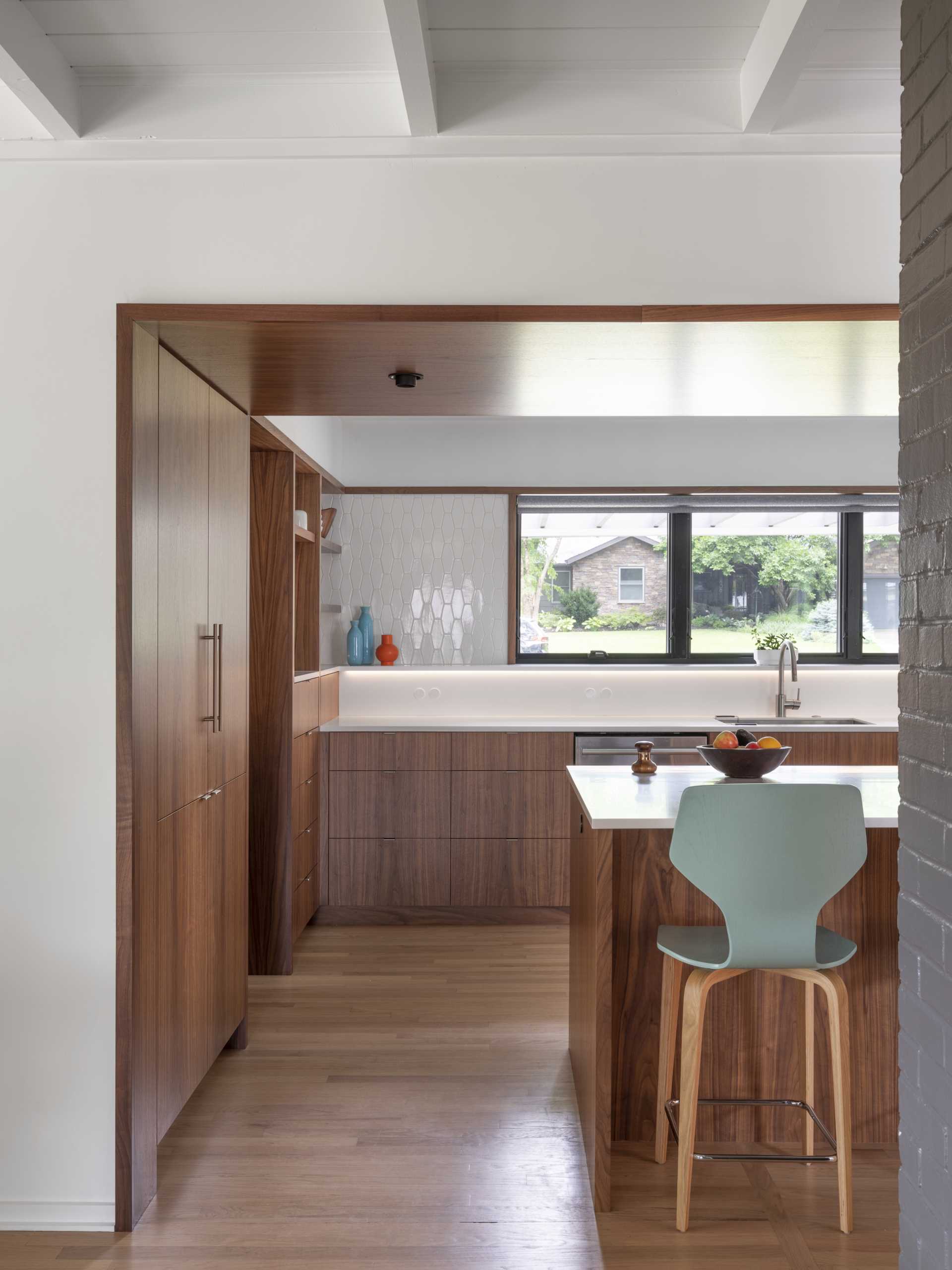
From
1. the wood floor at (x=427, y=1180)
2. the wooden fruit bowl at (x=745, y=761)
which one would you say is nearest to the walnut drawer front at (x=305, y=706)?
the wood floor at (x=427, y=1180)

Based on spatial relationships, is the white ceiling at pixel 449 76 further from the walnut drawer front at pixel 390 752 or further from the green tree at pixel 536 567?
the green tree at pixel 536 567

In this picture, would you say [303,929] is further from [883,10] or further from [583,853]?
[883,10]

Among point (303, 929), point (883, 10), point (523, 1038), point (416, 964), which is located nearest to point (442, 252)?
point (883, 10)

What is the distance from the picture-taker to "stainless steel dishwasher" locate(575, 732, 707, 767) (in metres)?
4.70

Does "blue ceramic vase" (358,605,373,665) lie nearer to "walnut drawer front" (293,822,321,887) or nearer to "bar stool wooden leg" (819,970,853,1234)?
"walnut drawer front" (293,822,321,887)

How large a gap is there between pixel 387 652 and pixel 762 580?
2.15 metres

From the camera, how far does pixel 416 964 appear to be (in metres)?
4.11

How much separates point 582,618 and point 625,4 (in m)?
3.78

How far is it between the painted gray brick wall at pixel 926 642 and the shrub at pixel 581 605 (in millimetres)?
4024

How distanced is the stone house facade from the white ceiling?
334 centimetres

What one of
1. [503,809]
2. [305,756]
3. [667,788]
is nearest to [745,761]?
[667,788]

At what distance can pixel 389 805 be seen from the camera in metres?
4.73

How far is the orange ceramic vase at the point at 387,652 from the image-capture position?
5305 mm

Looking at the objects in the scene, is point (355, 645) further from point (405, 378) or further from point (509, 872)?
point (405, 378)
